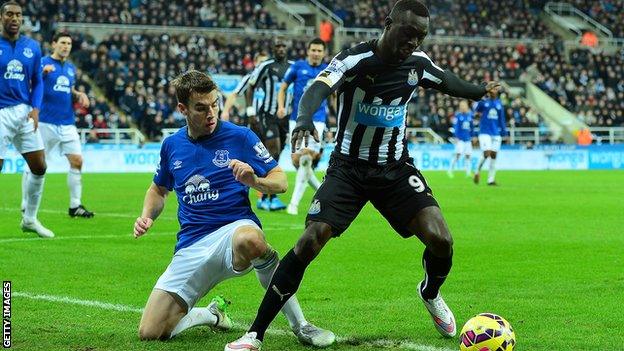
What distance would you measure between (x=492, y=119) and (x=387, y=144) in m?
21.2

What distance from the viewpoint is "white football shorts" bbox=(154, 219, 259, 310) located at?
253 inches

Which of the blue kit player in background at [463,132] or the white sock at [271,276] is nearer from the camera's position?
the white sock at [271,276]

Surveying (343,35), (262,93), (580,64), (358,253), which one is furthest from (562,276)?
(580,64)

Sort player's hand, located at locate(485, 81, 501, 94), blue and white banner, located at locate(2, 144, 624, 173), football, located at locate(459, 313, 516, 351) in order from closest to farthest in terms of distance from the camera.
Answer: football, located at locate(459, 313, 516, 351), player's hand, located at locate(485, 81, 501, 94), blue and white banner, located at locate(2, 144, 624, 173)

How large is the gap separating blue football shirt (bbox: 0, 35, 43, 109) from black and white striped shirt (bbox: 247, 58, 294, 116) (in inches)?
225

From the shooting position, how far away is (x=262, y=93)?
1764 cm

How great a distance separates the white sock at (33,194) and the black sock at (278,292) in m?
7.02

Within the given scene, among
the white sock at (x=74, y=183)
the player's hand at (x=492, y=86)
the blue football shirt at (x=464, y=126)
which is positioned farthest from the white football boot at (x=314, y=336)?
the blue football shirt at (x=464, y=126)

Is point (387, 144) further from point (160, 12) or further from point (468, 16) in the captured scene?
point (468, 16)

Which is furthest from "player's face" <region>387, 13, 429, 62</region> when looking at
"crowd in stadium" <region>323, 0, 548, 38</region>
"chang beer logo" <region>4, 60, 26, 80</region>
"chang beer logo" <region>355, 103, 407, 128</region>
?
"crowd in stadium" <region>323, 0, 548, 38</region>

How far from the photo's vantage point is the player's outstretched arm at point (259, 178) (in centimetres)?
584

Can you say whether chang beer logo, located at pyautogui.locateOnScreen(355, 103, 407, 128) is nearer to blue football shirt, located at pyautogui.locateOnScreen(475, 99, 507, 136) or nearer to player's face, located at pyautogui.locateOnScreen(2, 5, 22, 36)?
player's face, located at pyautogui.locateOnScreen(2, 5, 22, 36)

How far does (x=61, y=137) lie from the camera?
14.9m

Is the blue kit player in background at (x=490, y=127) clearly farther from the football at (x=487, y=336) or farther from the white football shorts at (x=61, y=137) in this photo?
the football at (x=487, y=336)
